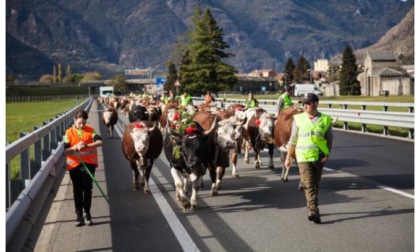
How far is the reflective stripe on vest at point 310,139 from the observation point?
8828 mm

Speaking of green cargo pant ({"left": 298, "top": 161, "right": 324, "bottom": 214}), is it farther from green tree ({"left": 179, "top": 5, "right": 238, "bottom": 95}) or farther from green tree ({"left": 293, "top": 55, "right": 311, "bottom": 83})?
green tree ({"left": 293, "top": 55, "right": 311, "bottom": 83})

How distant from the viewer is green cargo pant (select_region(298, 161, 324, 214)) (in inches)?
338

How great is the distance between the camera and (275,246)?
7320 mm

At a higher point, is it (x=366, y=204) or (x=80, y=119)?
(x=80, y=119)

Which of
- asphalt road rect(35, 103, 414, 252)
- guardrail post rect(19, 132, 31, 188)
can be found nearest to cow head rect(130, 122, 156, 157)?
asphalt road rect(35, 103, 414, 252)

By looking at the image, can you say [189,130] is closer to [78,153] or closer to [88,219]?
[78,153]

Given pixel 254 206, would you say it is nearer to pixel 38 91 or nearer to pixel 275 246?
pixel 275 246

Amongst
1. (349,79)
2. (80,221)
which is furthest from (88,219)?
(349,79)

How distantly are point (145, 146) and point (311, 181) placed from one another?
317 centimetres

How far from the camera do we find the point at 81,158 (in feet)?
29.2

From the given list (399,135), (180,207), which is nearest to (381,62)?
(399,135)

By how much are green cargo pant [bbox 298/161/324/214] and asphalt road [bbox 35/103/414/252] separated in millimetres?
271

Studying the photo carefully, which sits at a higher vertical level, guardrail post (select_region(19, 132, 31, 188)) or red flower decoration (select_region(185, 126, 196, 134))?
red flower decoration (select_region(185, 126, 196, 134))

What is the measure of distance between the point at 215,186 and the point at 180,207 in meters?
1.38
